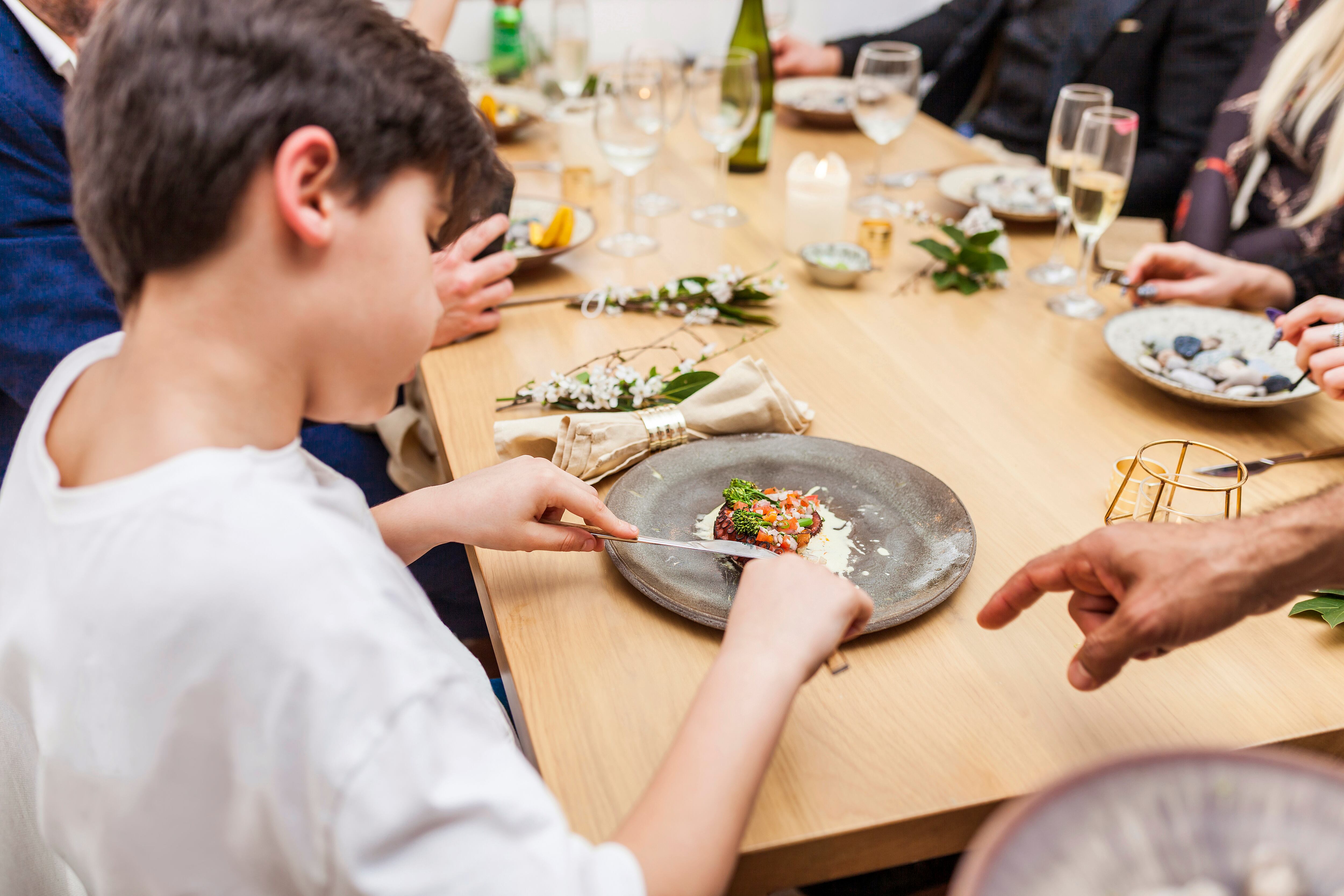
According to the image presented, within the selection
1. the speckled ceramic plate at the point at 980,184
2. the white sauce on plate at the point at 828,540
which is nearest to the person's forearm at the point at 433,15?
the speckled ceramic plate at the point at 980,184

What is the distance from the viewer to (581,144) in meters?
1.97

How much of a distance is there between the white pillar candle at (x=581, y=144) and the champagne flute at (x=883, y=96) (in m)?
0.52

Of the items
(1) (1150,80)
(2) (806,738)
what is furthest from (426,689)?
(1) (1150,80)

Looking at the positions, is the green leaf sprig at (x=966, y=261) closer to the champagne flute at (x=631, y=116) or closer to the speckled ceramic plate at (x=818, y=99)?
the champagne flute at (x=631, y=116)

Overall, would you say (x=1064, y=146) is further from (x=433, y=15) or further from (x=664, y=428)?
(x=433, y=15)

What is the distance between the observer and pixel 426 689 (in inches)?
A: 22.5

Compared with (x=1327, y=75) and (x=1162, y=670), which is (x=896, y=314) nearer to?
(x=1162, y=670)

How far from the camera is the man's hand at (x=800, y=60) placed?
8.83 feet

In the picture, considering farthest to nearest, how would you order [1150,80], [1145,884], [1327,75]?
[1150,80] < [1327,75] < [1145,884]

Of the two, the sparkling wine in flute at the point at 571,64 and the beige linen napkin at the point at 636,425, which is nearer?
the beige linen napkin at the point at 636,425

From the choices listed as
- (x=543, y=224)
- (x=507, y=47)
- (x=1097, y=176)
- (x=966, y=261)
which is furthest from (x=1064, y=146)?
(x=507, y=47)

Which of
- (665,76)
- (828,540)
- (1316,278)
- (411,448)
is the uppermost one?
(665,76)

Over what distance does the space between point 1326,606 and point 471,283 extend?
1070 mm

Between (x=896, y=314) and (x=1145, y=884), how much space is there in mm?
1189
